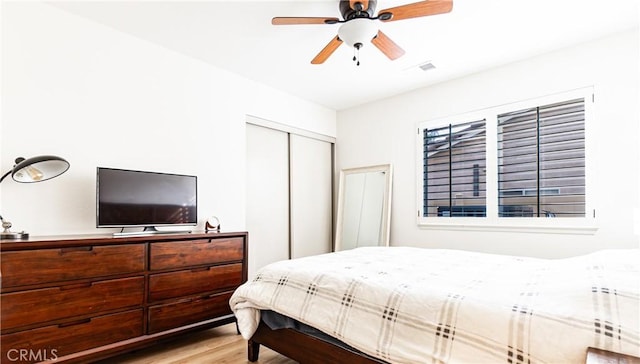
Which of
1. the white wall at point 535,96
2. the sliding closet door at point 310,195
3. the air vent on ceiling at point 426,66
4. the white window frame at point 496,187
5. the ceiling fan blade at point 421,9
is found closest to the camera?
the ceiling fan blade at point 421,9

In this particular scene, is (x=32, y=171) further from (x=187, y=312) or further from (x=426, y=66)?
(x=426, y=66)

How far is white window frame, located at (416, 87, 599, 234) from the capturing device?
2959 millimetres

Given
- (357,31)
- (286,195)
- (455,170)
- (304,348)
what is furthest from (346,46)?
(304,348)

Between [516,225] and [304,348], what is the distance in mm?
2515

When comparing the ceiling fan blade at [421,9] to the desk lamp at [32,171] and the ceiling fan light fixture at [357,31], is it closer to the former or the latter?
the ceiling fan light fixture at [357,31]

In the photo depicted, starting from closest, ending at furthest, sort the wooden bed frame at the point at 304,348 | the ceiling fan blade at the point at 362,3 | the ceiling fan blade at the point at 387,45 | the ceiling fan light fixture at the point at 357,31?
the wooden bed frame at the point at 304,348
the ceiling fan blade at the point at 362,3
the ceiling fan light fixture at the point at 357,31
the ceiling fan blade at the point at 387,45

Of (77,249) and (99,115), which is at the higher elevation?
(99,115)

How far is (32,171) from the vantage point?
217 centimetres

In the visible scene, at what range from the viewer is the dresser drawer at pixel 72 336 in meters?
1.88

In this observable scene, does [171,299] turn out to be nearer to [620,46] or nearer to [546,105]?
[546,105]

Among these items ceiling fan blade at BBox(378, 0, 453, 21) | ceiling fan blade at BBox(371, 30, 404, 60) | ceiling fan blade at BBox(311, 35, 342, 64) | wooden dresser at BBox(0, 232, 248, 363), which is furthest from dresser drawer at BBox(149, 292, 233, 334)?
ceiling fan blade at BBox(378, 0, 453, 21)

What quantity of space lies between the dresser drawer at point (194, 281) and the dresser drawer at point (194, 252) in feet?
0.20

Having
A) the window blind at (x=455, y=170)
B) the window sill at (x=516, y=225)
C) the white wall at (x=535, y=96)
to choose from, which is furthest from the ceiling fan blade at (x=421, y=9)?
the window sill at (x=516, y=225)

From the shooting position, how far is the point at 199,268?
107 inches
